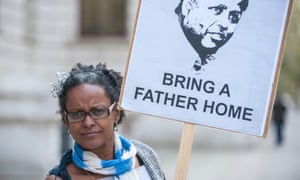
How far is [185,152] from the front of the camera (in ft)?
10.2

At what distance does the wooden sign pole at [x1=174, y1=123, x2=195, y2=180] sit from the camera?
10.1 feet

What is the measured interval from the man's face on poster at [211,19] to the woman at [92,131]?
0.49 meters

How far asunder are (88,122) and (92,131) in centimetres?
5

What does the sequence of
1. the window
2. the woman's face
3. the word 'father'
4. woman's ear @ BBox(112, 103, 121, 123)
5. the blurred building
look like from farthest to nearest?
the window → the blurred building → the word 'father' → woman's ear @ BBox(112, 103, 121, 123) → the woman's face

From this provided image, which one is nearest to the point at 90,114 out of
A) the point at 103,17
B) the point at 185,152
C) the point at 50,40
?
the point at 185,152

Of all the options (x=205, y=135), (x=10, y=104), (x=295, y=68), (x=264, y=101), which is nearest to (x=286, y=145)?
(x=205, y=135)

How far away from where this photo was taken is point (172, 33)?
3.17 m

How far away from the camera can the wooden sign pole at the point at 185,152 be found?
121 inches

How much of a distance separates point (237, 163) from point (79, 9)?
548cm

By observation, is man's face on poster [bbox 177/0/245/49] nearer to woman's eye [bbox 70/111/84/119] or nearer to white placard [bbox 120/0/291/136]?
white placard [bbox 120/0/291/136]

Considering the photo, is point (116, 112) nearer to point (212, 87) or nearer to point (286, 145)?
point (212, 87)

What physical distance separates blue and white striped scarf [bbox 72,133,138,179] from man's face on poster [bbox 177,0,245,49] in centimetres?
66

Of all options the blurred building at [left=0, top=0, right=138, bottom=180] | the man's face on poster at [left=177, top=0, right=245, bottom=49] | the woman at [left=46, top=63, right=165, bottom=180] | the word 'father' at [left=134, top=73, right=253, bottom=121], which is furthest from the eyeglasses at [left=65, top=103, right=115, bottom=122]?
the blurred building at [left=0, top=0, right=138, bottom=180]

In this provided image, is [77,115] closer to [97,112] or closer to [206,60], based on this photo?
[97,112]
